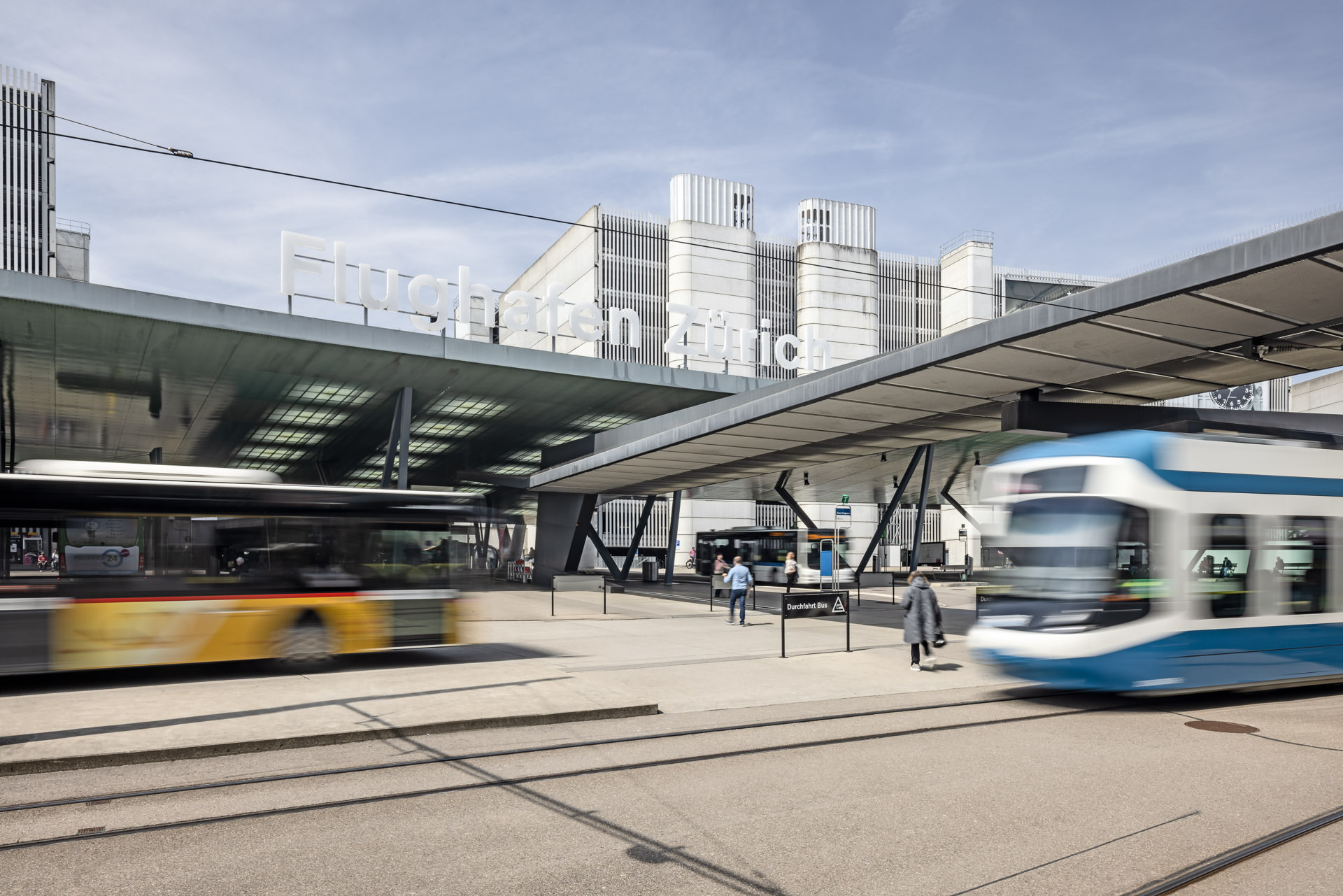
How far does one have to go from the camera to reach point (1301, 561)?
36.8ft

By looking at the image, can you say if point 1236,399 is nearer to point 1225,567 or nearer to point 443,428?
point 443,428

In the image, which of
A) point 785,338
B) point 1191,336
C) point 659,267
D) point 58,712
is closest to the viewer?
point 58,712

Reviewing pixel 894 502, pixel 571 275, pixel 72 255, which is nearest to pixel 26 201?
pixel 72 255

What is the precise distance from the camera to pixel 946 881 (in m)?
4.97

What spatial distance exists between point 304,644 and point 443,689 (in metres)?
2.76

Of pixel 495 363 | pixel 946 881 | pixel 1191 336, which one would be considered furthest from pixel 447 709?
pixel 495 363

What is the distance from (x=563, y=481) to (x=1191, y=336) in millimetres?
21867

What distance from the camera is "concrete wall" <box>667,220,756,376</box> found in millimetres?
76000

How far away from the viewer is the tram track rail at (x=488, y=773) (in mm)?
6113

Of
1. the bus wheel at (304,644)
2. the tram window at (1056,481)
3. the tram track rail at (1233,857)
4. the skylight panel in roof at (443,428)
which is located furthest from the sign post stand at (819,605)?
the skylight panel in roof at (443,428)

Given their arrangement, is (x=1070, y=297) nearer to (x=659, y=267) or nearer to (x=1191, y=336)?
(x=1191, y=336)

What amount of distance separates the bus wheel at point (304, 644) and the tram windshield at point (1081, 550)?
353 inches

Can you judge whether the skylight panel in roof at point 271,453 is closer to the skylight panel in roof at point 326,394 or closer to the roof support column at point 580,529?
the skylight panel in roof at point 326,394

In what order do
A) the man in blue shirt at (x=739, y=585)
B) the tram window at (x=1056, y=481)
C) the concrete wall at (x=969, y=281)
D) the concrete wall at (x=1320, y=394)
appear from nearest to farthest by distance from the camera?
the tram window at (x=1056, y=481) < the man in blue shirt at (x=739, y=585) < the concrete wall at (x=1320, y=394) < the concrete wall at (x=969, y=281)
